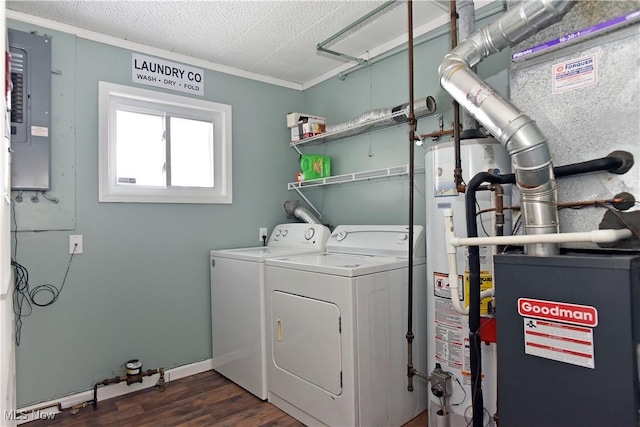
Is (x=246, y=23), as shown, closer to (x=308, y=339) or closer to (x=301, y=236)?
(x=301, y=236)

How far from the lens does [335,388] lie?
188 cm

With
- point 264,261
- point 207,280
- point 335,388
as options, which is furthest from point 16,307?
point 335,388

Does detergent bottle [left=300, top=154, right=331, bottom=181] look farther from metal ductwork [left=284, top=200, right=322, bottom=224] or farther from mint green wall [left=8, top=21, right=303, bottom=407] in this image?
mint green wall [left=8, top=21, right=303, bottom=407]

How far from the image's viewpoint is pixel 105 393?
7.89ft

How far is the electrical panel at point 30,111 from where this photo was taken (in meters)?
2.12

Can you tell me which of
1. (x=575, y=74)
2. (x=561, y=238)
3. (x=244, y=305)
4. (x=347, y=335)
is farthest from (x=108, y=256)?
(x=575, y=74)

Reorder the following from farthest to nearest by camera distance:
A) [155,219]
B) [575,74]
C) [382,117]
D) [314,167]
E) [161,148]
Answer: [314,167]
[161,148]
[155,219]
[382,117]
[575,74]

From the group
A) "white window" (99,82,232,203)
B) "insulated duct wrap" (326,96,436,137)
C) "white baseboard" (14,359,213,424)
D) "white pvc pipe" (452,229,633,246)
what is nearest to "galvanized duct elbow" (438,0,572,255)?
"white pvc pipe" (452,229,633,246)

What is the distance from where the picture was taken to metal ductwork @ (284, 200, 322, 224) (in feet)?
9.95

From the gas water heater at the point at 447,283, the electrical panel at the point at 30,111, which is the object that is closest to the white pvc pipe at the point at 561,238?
the gas water heater at the point at 447,283

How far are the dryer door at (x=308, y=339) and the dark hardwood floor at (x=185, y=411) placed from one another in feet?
1.04

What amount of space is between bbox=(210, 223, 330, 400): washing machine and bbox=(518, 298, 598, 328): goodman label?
4.94 feet

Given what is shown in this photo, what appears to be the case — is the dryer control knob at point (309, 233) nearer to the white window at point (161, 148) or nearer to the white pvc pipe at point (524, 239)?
the white window at point (161, 148)

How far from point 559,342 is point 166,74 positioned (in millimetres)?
2796
